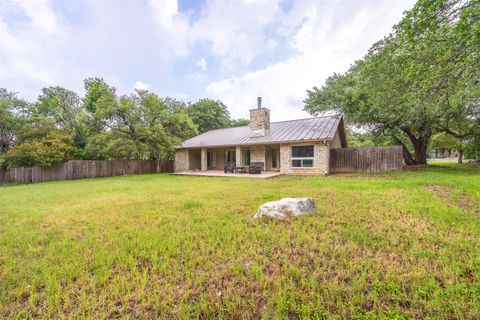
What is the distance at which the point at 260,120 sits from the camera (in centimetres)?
1647

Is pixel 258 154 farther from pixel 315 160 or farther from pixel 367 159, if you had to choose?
pixel 367 159

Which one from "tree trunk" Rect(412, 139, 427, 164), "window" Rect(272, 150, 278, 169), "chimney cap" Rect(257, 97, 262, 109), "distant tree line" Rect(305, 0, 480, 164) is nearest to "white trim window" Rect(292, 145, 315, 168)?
"window" Rect(272, 150, 278, 169)

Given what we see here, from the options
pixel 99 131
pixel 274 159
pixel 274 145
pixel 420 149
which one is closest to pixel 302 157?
A: pixel 274 145

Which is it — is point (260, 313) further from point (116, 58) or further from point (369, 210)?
point (116, 58)

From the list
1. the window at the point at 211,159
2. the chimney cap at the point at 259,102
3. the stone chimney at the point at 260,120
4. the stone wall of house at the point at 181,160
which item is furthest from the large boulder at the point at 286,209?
the window at the point at 211,159

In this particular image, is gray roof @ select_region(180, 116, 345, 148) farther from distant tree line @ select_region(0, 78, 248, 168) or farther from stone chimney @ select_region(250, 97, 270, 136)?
distant tree line @ select_region(0, 78, 248, 168)

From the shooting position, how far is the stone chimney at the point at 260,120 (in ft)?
53.8

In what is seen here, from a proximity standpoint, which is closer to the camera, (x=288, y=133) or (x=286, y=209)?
(x=286, y=209)

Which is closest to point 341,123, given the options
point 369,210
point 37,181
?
point 369,210

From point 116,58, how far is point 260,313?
17.0m

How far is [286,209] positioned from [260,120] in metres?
12.7

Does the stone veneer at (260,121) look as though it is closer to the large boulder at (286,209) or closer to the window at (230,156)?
the window at (230,156)

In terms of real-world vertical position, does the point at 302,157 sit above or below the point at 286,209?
above

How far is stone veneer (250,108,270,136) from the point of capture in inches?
645
